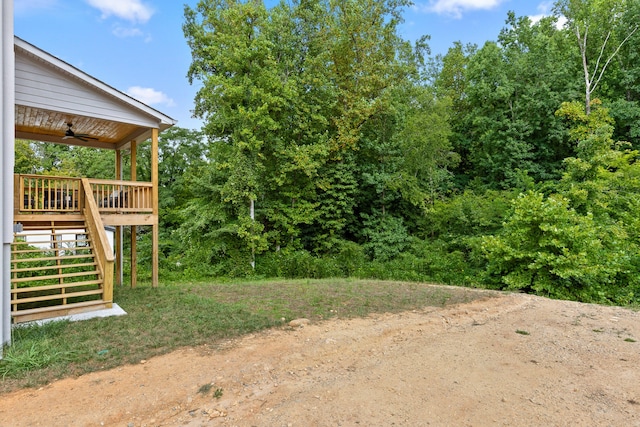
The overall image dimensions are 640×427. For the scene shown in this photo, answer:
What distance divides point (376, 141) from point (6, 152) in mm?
11366

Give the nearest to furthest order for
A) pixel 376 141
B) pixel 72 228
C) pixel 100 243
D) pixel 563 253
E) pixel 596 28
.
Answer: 1. pixel 100 243
2. pixel 72 228
3. pixel 563 253
4. pixel 376 141
5. pixel 596 28

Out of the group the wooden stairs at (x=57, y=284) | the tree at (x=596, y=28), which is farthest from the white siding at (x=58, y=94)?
the tree at (x=596, y=28)

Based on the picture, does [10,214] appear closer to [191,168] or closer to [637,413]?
[637,413]

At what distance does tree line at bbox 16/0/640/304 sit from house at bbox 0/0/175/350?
173 inches

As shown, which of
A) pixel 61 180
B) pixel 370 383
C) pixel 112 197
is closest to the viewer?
pixel 370 383

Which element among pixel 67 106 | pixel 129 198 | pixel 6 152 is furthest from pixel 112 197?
pixel 6 152

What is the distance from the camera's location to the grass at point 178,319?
3.53 m

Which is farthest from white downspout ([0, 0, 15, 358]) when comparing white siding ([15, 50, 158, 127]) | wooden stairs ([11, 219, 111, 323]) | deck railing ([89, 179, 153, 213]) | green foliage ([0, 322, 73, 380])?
deck railing ([89, 179, 153, 213])

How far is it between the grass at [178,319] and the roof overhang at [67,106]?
11.4ft

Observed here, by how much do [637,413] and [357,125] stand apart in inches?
480

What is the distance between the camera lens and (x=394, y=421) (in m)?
2.56

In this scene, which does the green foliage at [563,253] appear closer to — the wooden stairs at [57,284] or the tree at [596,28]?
the wooden stairs at [57,284]

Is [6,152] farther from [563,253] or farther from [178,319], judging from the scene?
[563,253]

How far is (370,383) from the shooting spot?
3168 mm
